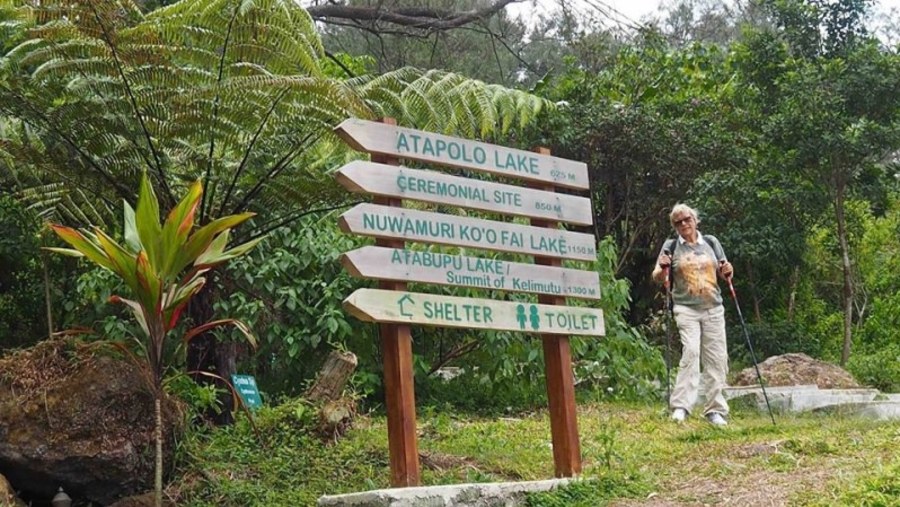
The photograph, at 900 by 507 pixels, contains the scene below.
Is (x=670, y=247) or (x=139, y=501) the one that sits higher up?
(x=670, y=247)

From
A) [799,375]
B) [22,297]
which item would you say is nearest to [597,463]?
[799,375]

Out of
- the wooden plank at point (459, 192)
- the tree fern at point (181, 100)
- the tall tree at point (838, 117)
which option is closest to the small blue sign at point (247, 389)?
the tree fern at point (181, 100)

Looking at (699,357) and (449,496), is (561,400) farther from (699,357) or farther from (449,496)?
(699,357)

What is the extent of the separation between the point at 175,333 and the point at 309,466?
2.24 meters

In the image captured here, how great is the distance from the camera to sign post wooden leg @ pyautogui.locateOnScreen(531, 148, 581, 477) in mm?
5316

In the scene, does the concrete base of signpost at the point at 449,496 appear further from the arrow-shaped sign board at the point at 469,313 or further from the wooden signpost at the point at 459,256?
the arrow-shaped sign board at the point at 469,313

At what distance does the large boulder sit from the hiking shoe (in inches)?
147

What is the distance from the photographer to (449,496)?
4.47 m

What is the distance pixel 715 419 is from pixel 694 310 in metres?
0.74

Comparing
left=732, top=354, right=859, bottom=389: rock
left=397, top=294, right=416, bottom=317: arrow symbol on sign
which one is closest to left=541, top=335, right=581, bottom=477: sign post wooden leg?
left=397, top=294, right=416, bottom=317: arrow symbol on sign

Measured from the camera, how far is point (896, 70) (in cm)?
1200

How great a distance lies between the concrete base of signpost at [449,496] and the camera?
424 cm

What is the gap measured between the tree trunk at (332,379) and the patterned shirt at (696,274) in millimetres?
2418

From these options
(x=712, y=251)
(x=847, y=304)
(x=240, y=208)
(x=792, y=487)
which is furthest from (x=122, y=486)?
(x=847, y=304)
